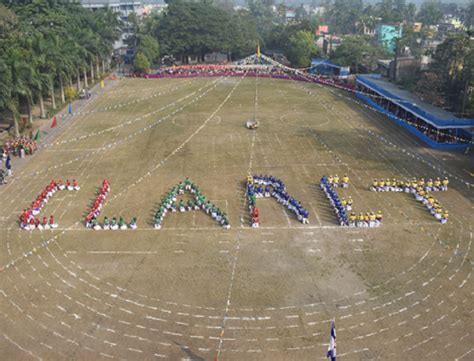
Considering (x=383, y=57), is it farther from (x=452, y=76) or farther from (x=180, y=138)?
(x=180, y=138)

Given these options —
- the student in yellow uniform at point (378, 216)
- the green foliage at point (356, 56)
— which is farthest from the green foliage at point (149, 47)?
the student in yellow uniform at point (378, 216)

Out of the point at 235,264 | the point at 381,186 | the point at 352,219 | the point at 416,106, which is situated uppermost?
the point at 416,106

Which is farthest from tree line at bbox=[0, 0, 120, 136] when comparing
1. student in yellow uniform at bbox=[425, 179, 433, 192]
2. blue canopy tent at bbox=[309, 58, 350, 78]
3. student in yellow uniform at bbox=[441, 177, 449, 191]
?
student in yellow uniform at bbox=[441, 177, 449, 191]

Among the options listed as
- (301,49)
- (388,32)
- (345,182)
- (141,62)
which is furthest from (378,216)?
(388,32)

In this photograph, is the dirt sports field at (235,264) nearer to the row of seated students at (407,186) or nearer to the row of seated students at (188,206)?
the row of seated students at (188,206)

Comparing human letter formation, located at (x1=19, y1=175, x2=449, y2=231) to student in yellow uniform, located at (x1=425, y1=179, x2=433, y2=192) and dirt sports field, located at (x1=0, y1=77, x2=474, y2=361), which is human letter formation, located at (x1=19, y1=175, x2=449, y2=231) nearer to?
student in yellow uniform, located at (x1=425, y1=179, x2=433, y2=192)

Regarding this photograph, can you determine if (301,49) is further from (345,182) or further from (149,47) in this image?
(345,182)
